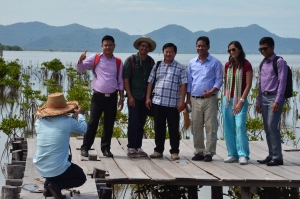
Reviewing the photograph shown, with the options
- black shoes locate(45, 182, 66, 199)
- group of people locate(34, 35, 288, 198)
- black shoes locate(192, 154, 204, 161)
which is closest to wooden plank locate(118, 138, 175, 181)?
group of people locate(34, 35, 288, 198)

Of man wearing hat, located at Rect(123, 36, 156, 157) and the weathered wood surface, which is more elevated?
man wearing hat, located at Rect(123, 36, 156, 157)

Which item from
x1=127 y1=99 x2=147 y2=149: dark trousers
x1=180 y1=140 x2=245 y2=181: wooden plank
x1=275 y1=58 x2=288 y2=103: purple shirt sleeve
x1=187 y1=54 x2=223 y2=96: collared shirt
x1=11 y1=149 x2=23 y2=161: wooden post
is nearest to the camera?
x1=180 y1=140 x2=245 y2=181: wooden plank

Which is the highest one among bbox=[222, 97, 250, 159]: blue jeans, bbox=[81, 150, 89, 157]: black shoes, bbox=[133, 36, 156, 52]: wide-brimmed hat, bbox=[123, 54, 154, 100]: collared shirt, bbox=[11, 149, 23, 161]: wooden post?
bbox=[133, 36, 156, 52]: wide-brimmed hat

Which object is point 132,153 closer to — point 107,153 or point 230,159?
point 107,153

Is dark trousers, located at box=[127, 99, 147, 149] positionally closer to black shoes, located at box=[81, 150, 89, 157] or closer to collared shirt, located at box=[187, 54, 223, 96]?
black shoes, located at box=[81, 150, 89, 157]

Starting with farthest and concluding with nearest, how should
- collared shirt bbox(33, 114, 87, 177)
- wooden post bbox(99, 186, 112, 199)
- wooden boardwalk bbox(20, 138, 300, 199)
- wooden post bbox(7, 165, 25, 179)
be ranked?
wooden post bbox(7, 165, 25, 179)
wooden boardwalk bbox(20, 138, 300, 199)
wooden post bbox(99, 186, 112, 199)
collared shirt bbox(33, 114, 87, 177)

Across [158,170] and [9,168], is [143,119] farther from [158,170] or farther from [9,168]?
[9,168]

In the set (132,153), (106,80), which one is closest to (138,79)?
(106,80)

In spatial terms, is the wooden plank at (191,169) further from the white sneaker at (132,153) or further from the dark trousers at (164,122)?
the white sneaker at (132,153)

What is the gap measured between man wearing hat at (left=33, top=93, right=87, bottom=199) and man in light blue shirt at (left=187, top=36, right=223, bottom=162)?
1.82m

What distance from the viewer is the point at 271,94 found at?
6152 millimetres

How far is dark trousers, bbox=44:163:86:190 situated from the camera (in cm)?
483

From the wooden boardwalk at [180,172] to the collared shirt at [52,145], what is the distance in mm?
271

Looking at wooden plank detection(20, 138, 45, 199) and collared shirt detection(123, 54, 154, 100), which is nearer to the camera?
wooden plank detection(20, 138, 45, 199)
